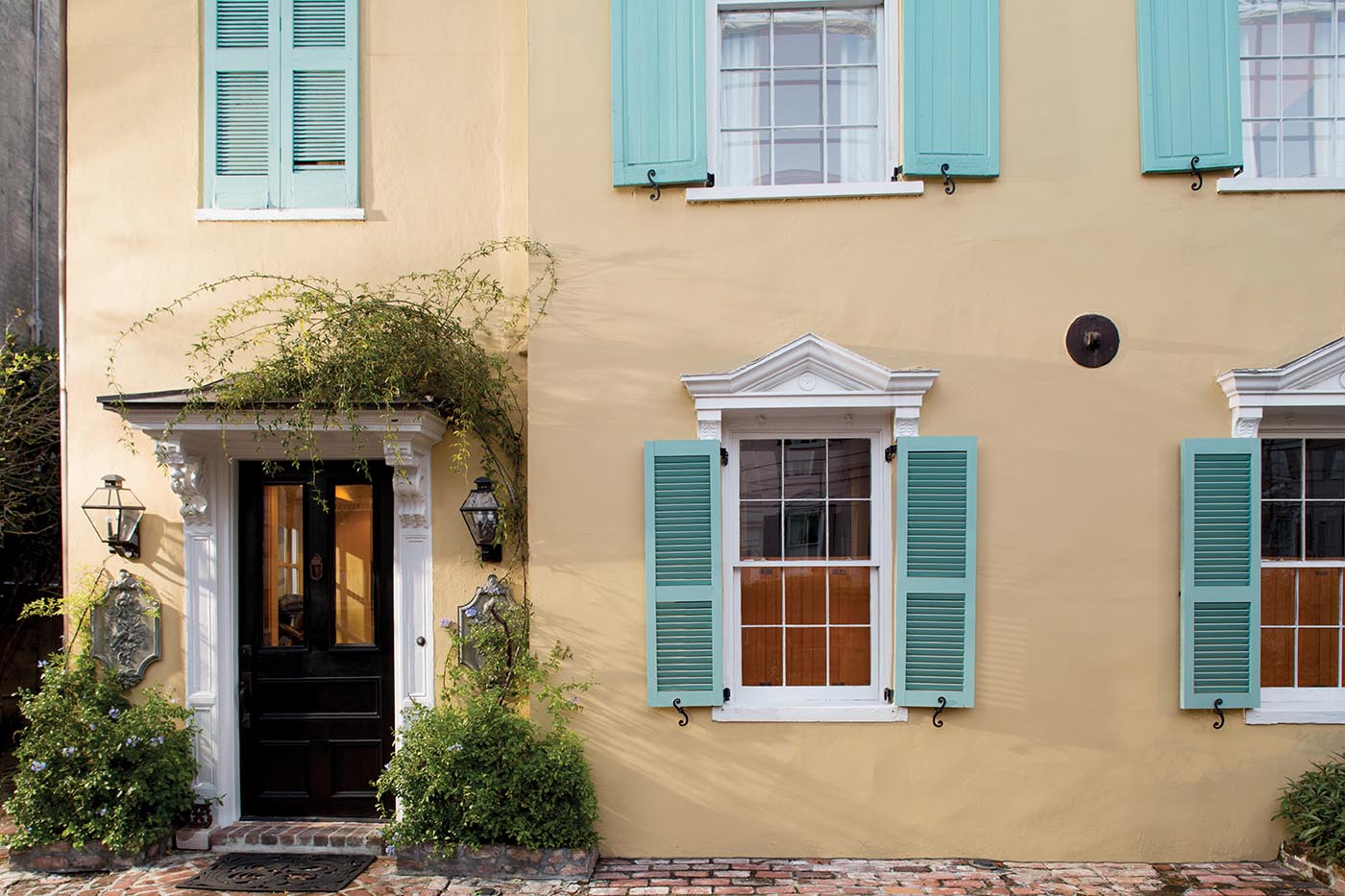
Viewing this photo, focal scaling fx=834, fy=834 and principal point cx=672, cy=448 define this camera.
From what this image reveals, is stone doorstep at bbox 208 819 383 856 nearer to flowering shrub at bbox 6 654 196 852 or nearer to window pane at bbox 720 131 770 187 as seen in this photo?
flowering shrub at bbox 6 654 196 852

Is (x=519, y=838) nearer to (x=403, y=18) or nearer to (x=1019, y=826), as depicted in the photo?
(x=1019, y=826)

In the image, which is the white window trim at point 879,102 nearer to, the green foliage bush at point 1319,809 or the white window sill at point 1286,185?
the white window sill at point 1286,185

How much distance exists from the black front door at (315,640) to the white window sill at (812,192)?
2.73m

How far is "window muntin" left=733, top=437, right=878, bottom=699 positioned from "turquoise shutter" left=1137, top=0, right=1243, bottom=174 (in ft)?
7.87

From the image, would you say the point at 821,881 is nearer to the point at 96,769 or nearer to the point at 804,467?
the point at 804,467

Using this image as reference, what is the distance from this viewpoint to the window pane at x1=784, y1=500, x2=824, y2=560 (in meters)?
5.01

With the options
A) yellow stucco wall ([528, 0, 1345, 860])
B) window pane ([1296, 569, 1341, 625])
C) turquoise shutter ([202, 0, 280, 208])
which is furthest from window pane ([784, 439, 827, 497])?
turquoise shutter ([202, 0, 280, 208])

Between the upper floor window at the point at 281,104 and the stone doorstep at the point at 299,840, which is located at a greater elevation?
the upper floor window at the point at 281,104

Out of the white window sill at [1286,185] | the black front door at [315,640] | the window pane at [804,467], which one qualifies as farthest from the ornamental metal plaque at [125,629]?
the white window sill at [1286,185]

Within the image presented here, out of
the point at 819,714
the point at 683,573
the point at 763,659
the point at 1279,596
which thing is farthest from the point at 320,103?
the point at 1279,596

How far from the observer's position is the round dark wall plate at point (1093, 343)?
479cm

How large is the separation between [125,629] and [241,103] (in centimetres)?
343

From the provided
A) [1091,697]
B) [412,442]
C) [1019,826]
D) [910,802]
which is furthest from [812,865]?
[412,442]

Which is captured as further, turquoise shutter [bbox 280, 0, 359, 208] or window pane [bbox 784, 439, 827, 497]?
turquoise shutter [bbox 280, 0, 359, 208]
